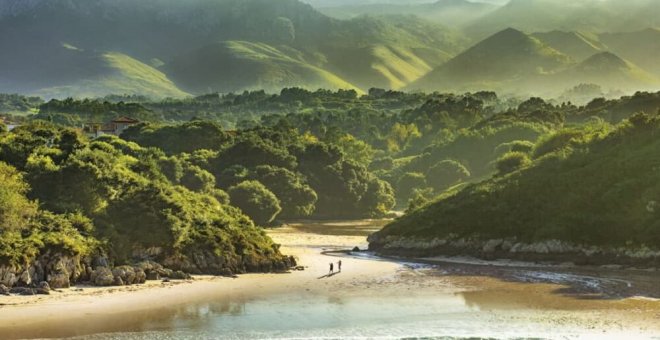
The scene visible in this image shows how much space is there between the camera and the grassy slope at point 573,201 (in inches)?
2655

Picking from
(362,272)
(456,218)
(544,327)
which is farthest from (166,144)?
(544,327)

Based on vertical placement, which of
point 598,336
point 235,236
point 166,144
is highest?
point 166,144

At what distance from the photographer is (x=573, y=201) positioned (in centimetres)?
7194

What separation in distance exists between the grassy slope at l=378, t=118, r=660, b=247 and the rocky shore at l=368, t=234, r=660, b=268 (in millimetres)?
755

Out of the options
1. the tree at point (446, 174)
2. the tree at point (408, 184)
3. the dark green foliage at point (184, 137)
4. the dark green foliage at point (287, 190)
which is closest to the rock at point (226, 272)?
the dark green foliage at point (287, 190)

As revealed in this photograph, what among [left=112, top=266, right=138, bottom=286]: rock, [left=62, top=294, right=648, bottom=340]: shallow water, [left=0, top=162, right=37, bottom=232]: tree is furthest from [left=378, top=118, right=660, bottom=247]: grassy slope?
[left=0, top=162, right=37, bottom=232]: tree

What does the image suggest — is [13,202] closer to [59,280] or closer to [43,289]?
[59,280]

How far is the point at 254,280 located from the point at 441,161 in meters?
101

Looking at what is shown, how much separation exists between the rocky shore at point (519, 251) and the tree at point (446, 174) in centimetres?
7132

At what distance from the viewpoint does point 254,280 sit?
55.7 m

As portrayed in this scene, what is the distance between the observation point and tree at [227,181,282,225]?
100750mm

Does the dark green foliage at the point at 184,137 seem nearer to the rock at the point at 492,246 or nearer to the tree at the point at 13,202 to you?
the rock at the point at 492,246

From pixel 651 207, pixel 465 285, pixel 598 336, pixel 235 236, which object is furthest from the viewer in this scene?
pixel 651 207

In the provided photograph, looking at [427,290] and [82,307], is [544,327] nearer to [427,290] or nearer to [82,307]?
[427,290]
